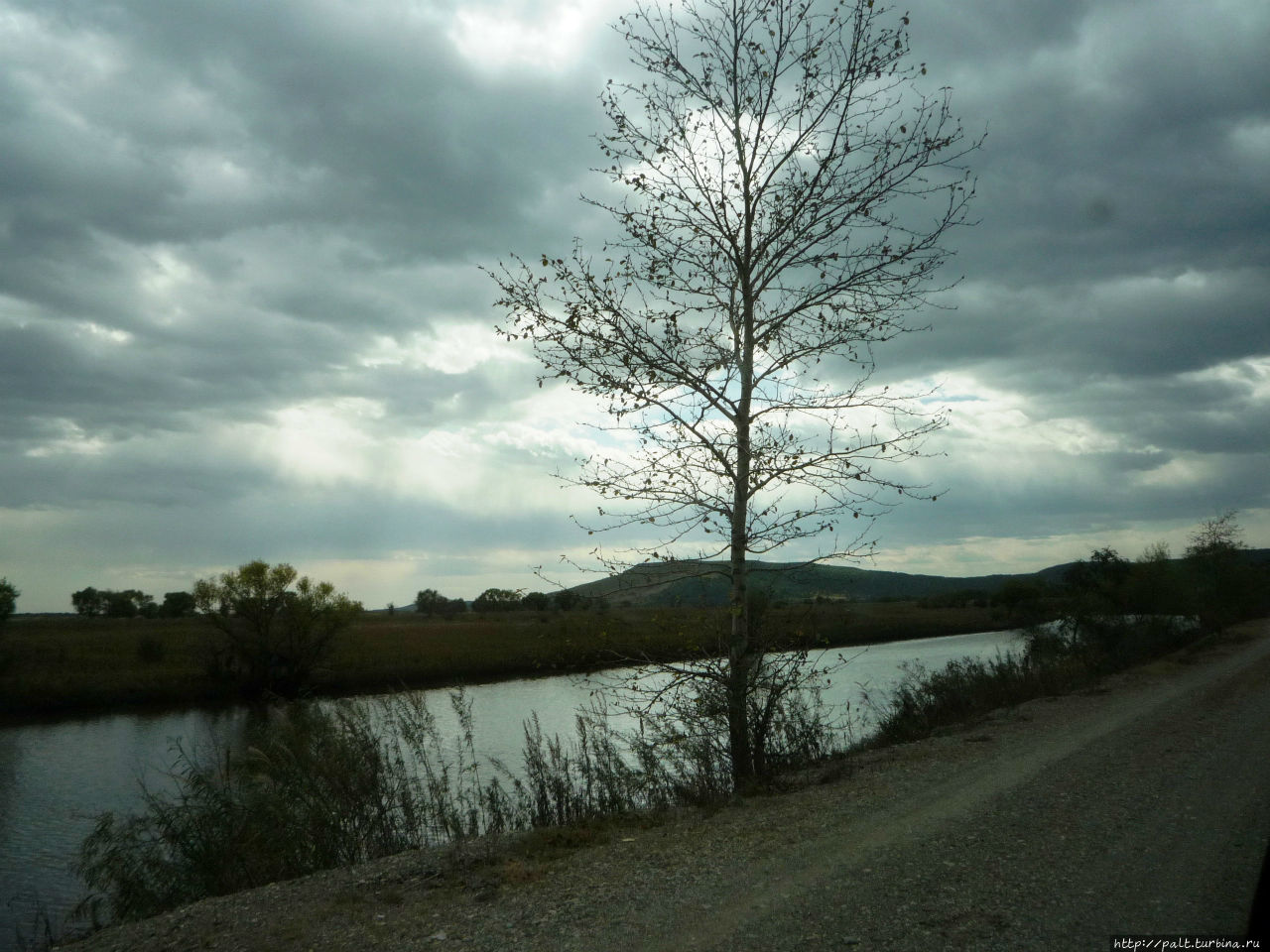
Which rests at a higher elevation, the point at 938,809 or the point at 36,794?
the point at 938,809

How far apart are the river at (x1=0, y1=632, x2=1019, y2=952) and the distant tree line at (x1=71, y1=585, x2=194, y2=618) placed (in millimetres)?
47653

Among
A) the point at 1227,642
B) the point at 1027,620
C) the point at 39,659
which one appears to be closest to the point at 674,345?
the point at 1227,642

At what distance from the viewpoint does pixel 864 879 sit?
5.63m

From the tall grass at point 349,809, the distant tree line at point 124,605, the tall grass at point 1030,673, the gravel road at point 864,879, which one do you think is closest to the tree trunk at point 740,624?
the tall grass at point 349,809

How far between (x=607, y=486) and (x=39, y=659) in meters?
36.9

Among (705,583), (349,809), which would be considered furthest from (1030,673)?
(349,809)

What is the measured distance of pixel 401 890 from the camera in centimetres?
663

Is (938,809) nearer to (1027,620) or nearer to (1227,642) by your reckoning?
(1227,642)

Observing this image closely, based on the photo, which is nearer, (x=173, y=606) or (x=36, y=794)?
(x=36, y=794)

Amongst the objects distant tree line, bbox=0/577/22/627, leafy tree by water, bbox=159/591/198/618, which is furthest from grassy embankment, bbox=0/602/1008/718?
leafy tree by water, bbox=159/591/198/618

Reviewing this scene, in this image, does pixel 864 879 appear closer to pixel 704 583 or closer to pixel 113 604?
pixel 704 583

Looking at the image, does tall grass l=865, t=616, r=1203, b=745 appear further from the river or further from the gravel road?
the gravel road

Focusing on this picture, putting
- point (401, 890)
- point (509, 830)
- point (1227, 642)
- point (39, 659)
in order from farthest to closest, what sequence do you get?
point (39, 659)
point (1227, 642)
point (509, 830)
point (401, 890)

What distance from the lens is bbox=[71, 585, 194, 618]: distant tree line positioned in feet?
255
